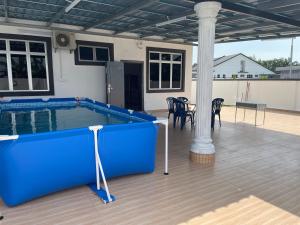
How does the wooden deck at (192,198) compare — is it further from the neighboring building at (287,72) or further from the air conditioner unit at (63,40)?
the neighboring building at (287,72)

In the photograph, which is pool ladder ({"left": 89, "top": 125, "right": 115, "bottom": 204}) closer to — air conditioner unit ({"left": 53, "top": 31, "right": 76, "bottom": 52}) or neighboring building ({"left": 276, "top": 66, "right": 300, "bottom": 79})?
air conditioner unit ({"left": 53, "top": 31, "right": 76, "bottom": 52})

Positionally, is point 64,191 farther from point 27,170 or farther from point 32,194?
point 27,170

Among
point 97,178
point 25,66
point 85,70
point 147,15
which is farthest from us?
point 85,70

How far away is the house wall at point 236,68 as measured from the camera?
2522cm

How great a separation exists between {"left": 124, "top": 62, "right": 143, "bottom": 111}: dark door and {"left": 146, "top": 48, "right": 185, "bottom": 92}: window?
0.37 meters

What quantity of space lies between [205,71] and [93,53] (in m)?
5.21

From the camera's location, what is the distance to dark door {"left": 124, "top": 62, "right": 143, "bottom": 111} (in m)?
9.30

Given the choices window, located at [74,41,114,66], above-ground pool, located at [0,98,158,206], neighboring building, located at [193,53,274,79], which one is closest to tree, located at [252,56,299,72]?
neighboring building, located at [193,53,274,79]

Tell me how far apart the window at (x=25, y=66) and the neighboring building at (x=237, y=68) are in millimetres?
19706

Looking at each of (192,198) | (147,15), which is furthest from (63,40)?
(192,198)

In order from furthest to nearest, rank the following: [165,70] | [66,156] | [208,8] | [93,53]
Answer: [165,70]
[93,53]
[208,8]
[66,156]

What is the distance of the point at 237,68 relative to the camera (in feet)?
85.1

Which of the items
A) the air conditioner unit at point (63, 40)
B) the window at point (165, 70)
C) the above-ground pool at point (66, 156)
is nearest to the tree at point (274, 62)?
the window at point (165, 70)

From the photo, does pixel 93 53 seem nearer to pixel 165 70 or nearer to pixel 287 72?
pixel 165 70
